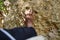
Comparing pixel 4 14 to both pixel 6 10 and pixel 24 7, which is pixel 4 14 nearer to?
pixel 6 10

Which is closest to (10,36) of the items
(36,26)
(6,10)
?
(36,26)

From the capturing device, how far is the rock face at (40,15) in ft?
7.30

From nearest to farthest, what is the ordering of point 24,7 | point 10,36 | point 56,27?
point 10,36, point 56,27, point 24,7

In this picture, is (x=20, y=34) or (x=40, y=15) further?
(x=40, y=15)

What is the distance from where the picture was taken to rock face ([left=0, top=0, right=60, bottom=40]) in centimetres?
222

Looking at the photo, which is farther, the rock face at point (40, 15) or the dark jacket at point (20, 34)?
the rock face at point (40, 15)

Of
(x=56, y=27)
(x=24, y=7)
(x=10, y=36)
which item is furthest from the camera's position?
(x=24, y=7)

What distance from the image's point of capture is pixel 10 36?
151cm

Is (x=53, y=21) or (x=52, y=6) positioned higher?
(x=52, y=6)

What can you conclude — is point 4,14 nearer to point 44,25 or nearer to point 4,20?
point 4,20

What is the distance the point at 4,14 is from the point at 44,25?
46 centimetres

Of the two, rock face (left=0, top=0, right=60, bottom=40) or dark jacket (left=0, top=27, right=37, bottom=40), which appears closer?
dark jacket (left=0, top=27, right=37, bottom=40)

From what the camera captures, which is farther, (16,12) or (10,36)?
(16,12)

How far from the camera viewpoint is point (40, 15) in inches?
90.1
